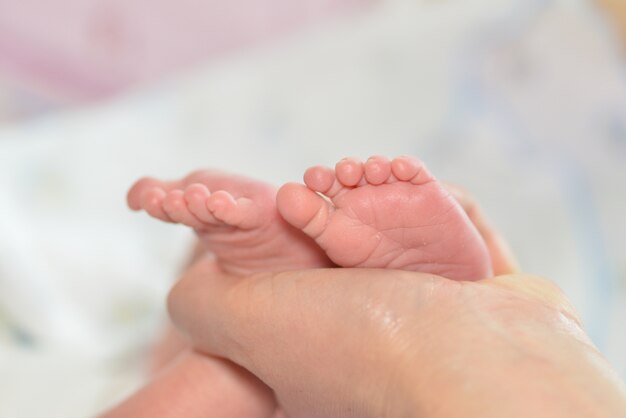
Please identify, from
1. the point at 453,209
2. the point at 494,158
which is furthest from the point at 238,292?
the point at 494,158

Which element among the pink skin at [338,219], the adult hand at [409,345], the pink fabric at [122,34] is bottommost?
the adult hand at [409,345]

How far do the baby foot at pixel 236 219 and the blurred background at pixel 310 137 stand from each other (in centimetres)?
40

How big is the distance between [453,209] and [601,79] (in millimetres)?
898

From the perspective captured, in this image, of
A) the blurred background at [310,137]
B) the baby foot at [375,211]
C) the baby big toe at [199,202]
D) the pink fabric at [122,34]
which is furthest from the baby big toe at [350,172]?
the pink fabric at [122,34]

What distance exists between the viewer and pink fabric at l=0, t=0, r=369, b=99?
63.9 inches

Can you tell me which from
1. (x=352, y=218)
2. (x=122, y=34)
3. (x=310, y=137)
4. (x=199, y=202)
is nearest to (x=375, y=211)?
(x=352, y=218)

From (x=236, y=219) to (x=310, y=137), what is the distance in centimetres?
76

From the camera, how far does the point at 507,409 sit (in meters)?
0.47

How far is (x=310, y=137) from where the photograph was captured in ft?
4.63

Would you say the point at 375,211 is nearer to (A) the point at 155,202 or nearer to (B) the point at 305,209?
(B) the point at 305,209

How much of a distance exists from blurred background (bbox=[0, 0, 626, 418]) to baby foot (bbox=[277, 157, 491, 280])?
52 cm

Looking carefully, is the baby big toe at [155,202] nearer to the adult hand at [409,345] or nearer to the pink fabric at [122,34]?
the adult hand at [409,345]

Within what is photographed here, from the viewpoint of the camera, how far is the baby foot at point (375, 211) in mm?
617

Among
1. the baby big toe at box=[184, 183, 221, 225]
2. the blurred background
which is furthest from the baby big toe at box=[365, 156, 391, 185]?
the blurred background
